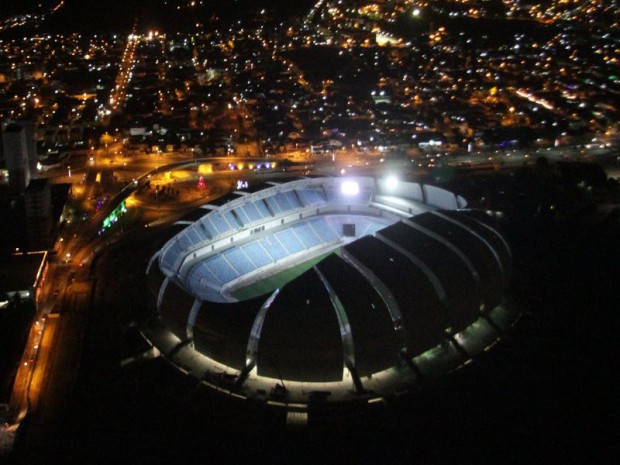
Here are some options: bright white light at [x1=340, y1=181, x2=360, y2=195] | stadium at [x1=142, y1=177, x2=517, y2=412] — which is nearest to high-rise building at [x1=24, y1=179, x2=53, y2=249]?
stadium at [x1=142, y1=177, x2=517, y2=412]

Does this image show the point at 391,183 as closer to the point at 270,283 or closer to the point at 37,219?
the point at 270,283

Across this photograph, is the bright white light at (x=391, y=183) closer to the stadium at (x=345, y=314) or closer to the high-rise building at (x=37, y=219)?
the stadium at (x=345, y=314)

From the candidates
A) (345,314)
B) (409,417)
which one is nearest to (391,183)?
(345,314)

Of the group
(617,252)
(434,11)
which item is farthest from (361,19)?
(617,252)

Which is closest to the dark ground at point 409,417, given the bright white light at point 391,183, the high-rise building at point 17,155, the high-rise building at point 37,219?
the bright white light at point 391,183

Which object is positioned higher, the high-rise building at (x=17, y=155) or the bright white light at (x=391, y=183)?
the high-rise building at (x=17, y=155)

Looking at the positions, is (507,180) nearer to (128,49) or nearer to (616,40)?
(616,40)
